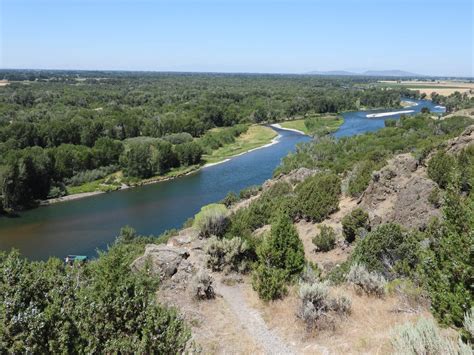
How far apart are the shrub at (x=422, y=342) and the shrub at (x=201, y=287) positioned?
7.05 metres

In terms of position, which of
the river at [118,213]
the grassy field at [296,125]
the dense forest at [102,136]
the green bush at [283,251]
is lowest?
the river at [118,213]

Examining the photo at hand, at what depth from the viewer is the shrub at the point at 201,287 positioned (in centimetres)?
1288

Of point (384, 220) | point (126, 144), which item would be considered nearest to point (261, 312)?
point (384, 220)

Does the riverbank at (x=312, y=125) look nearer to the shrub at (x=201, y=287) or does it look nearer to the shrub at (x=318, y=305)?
the shrub at (x=201, y=287)

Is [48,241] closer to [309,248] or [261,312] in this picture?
[309,248]

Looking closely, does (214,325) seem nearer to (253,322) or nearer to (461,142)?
(253,322)

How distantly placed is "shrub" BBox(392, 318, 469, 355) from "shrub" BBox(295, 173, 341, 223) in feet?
62.2

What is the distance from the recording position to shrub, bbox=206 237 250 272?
16.1 meters

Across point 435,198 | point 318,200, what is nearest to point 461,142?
point 435,198

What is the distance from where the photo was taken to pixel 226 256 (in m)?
16.1

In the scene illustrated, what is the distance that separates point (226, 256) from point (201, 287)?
10.9 ft

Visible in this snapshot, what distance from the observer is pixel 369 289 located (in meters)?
11.7

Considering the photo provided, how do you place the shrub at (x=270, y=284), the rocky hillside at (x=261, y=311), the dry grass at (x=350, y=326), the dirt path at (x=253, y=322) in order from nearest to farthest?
the dry grass at (x=350, y=326)
the rocky hillside at (x=261, y=311)
the dirt path at (x=253, y=322)
the shrub at (x=270, y=284)

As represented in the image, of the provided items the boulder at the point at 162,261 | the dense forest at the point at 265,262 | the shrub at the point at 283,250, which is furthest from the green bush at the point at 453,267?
the boulder at the point at 162,261
